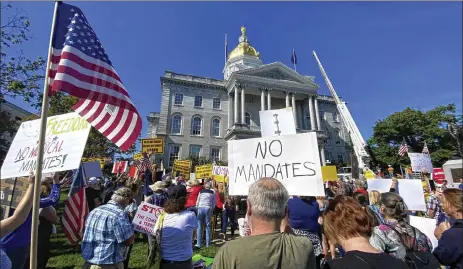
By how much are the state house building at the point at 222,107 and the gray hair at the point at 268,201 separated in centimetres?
3040

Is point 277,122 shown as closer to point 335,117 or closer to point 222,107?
point 222,107

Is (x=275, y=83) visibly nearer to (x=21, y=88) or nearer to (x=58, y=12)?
(x=21, y=88)

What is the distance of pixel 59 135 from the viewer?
314 centimetres

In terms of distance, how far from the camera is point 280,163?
3.69 metres

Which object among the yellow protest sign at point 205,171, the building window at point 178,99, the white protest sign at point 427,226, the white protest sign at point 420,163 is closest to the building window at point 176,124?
the building window at point 178,99

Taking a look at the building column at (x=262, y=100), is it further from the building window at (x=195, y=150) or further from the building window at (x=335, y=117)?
the building window at (x=335, y=117)

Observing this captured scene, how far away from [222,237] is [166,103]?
28544 millimetres

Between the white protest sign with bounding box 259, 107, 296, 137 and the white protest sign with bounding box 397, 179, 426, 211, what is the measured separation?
9.76 ft

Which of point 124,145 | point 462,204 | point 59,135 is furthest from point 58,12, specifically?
point 462,204

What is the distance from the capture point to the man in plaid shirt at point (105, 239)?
115 inches

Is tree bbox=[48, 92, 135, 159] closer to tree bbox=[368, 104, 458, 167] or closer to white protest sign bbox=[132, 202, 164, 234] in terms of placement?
white protest sign bbox=[132, 202, 164, 234]

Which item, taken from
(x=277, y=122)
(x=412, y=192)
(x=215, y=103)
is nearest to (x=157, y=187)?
(x=277, y=122)

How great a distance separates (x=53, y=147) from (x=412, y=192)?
669cm

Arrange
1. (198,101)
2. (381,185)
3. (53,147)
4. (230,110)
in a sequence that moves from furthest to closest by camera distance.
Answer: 1. (230,110)
2. (198,101)
3. (381,185)
4. (53,147)
